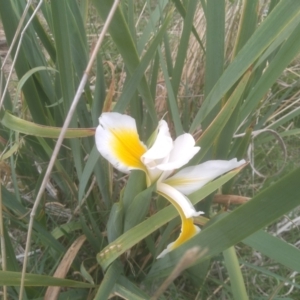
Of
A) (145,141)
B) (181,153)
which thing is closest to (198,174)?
(181,153)

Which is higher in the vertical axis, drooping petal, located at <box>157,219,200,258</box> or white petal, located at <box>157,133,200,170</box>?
white petal, located at <box>157,133,200,170</box>

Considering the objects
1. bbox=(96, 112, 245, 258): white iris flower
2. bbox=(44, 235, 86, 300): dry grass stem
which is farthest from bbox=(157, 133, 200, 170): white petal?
bbox=(44, 235, 86, 300): dry grass stem

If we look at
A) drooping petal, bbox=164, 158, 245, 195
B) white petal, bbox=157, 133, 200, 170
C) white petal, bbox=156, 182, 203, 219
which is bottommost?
white petal, bbox=156, 182, 203, 219

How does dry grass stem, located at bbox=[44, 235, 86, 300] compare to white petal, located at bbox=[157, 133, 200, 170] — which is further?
dry grass stem, located at bbox=[44, 235, 86, 300]

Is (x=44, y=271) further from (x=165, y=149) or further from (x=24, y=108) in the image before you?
(x=165, y=149)

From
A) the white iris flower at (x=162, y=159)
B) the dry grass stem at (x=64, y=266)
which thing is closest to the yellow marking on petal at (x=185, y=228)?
the white iris flower at (x=162, y=159)

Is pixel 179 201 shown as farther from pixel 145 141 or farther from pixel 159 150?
pixel 145 141

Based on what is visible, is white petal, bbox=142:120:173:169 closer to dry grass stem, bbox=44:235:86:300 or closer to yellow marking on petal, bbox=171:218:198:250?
yellow marking on petal, bbox=171:218:198:250
